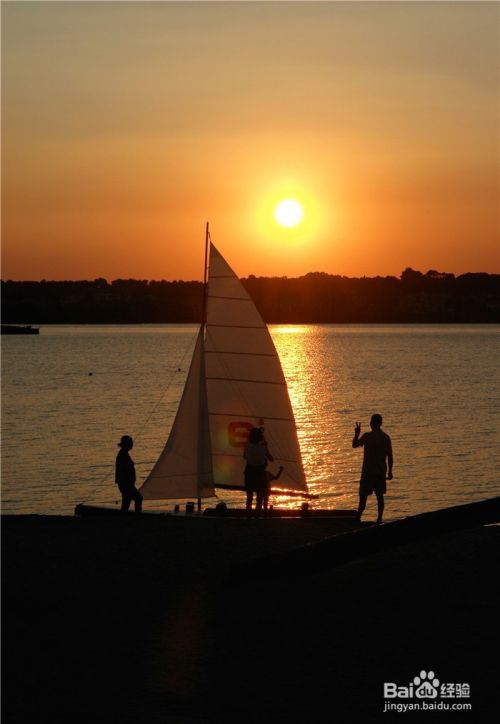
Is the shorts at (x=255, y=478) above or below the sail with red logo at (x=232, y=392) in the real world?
below

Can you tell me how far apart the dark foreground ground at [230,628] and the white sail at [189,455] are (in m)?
9.07

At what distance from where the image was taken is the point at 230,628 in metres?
11.9

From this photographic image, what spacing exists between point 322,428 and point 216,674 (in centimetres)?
6348

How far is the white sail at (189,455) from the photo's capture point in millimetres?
26250

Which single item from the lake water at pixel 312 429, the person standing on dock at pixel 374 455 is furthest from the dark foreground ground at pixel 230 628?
the lake water at pixel 312 429

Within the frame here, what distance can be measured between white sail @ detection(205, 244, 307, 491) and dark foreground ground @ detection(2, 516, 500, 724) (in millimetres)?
10496

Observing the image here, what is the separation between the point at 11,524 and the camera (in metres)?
18.3

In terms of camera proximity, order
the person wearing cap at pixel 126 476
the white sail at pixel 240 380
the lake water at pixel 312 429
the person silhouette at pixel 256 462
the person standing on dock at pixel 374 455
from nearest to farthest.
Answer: the person standing on dock at pixel 374 455
the person wearing cap at pixel 126 476
the person silhouette at pixel 256 462
the white sail at pixel 240 380
the lake water at pixel 312 429

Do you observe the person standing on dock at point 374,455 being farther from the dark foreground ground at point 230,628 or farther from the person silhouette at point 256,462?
the person silhouette at point 256,462

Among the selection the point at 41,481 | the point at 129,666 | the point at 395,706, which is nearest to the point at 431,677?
the point at 395,706

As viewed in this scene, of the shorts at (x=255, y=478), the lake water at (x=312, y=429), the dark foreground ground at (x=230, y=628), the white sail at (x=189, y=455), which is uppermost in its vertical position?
the lake water at (x=312, y=429)

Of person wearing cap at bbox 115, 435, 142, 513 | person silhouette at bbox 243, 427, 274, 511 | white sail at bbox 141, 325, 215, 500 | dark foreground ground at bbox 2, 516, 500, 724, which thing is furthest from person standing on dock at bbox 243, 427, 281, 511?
white sail at bbox 141, 325, 215, 500

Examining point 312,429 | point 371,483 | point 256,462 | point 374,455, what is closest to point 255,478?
point 256,462

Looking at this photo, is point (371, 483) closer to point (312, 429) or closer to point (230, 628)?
point (230, 628)
